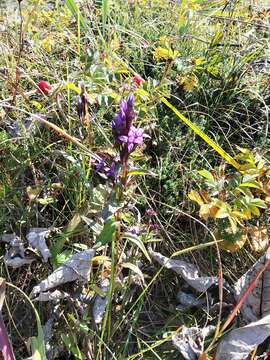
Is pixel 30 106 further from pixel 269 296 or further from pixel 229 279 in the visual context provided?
pixel 269 296

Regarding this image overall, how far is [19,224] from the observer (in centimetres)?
146

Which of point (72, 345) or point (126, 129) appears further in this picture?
point (72, 345)

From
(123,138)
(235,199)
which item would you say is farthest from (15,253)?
(235,199)

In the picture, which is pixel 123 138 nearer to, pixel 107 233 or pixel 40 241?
pixel 107 233

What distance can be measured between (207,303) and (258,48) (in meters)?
1.11

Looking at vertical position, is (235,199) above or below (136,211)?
above

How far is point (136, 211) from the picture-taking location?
4.97 ft

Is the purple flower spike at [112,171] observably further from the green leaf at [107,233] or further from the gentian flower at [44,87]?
the gentian flower at [44,87]

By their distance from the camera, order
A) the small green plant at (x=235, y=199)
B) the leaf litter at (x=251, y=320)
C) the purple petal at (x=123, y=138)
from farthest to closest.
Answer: the small green plant at (x=235, y=199) < the leaf litter at (x=251, y=320) < the purple petal at (x=123, y=138)

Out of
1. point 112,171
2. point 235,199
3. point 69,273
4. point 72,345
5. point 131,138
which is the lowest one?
point 72,345

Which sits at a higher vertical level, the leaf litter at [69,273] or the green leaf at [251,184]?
the green leaf at [251,184]

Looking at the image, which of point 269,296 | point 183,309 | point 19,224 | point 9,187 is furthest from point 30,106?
point 269,296

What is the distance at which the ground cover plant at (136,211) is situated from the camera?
4.15 feet

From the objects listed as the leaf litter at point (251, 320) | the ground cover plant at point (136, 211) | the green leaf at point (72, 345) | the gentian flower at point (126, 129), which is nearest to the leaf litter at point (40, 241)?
the ground cover plant at point (136, 211)
